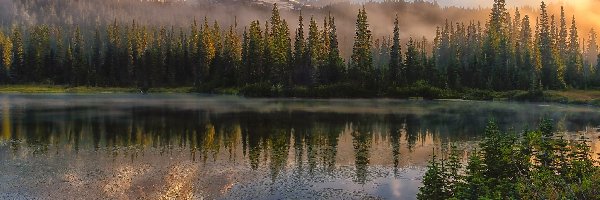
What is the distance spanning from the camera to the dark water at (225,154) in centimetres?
2817

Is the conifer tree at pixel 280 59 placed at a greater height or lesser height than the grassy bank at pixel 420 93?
greater

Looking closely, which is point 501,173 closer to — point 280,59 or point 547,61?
point 280,59

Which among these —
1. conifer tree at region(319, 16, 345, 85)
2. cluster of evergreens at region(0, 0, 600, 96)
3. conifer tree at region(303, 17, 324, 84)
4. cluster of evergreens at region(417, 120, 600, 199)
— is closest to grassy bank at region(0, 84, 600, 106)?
cluster of evergreens at region(0, 0, 600, 96)

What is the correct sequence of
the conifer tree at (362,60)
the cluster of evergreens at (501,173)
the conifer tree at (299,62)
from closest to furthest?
the cluster of evergreens at (501,173)
the conifer tree at (362,60)
the conifer tree at (299,62)

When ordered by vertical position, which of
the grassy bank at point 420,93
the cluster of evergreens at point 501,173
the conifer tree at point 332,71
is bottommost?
the cluster of evergreens at point 501,173

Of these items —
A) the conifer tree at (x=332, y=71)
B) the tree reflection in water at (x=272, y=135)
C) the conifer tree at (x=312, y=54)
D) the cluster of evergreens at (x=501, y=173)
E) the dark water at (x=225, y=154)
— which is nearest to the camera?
the cluster of evergreens at (x=501, y=173)

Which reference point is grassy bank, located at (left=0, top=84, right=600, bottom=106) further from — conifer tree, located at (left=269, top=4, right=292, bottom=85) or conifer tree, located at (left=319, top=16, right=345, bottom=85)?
conifer tree, located at (left=269, top=4, right=292, bottom=85)

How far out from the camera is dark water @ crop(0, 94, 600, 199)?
92.4 ft

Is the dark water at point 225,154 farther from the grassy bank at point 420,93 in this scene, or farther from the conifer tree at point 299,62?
the conifer tree at point 299,62

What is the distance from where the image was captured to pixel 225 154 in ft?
132

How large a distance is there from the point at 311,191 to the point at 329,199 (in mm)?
2012

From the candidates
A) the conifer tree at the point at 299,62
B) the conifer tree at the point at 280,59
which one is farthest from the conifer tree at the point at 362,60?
the conifer tree at the point at 280,59

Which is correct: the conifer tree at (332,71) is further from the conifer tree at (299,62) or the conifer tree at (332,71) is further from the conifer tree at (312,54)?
the conifer tree at (299,62)

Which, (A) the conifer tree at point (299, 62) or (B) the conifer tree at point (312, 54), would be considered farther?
(A) the conifer tree at point (299, 62)
